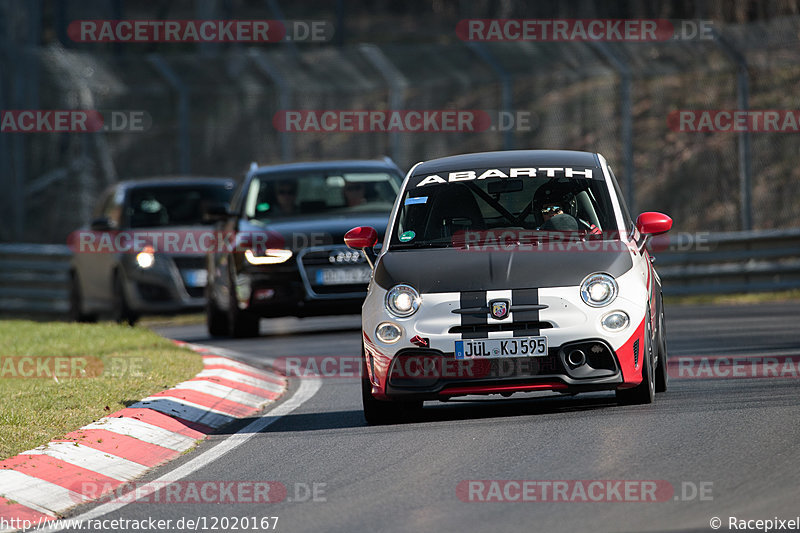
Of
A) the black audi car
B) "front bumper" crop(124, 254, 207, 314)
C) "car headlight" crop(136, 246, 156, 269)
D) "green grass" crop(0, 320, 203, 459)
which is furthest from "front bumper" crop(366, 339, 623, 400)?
"car headlight" crop(136, 246, 156, 269)

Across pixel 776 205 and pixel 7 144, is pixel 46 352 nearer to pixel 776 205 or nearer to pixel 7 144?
pixel 776 205

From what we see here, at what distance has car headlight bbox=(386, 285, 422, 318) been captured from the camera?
9602 mm

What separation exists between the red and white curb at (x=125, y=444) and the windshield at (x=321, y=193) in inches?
182

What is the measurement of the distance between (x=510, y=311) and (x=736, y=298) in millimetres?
12821

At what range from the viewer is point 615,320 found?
31.2 feet

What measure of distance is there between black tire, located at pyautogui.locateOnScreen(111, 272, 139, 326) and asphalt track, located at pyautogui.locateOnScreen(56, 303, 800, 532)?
777 centimetres

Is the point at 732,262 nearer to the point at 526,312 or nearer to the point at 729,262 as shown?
the point at 729,262

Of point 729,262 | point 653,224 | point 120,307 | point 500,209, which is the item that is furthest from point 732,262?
point 500,209

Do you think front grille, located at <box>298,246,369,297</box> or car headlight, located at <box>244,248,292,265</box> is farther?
car headlight, located at <box>244,248,292,265</box>

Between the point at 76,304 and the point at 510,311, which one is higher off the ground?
the point at 510,311

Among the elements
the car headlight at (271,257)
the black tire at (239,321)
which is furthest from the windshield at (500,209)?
the black tire at (239,321)

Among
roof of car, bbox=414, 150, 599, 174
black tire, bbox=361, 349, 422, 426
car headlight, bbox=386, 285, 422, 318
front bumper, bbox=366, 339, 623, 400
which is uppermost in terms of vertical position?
roof of car, bbox=414, 150, 599, 174

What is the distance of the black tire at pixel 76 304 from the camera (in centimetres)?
2155

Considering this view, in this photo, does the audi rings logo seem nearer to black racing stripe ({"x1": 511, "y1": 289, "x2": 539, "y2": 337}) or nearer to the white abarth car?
the white abarth car
